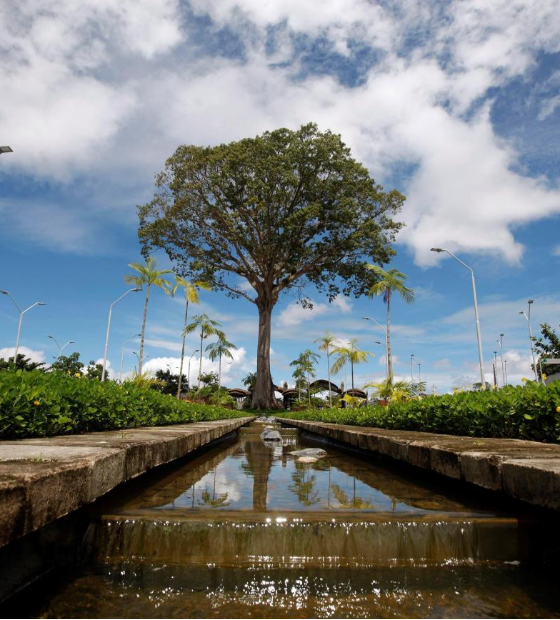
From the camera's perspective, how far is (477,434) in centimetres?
523

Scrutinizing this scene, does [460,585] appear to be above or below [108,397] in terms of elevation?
below

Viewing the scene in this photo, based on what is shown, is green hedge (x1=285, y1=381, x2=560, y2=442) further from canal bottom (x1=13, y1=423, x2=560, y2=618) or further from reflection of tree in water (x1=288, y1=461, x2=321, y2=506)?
reflection of tree in water (x1=288, y1=461, x2=321, y2=506)

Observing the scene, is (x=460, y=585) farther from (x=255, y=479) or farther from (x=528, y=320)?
(x=528, y=320)

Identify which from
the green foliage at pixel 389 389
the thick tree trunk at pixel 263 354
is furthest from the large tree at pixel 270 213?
the green foliage at pixel 389 389

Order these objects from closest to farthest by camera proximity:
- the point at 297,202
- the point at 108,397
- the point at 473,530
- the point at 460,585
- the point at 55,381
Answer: the point at 460,585 → the point at 473,530 → the point at 55,381 → the point at 108,397 → the point at 297,202

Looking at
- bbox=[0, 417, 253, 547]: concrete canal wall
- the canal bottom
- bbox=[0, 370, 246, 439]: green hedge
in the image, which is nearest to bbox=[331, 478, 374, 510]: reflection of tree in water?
the canal bottom

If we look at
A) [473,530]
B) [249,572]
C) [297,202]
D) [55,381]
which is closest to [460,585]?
[473,530]

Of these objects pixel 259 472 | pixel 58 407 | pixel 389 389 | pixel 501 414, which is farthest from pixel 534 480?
pixel 389 389

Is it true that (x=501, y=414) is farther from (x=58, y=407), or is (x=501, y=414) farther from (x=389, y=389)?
(x=389, y=389)

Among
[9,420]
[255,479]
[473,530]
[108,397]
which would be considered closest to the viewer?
[473,530]

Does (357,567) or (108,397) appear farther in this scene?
(108,397)

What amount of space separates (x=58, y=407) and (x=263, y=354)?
89.6 feet

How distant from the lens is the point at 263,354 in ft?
103

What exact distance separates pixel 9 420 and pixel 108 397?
2077 mm
